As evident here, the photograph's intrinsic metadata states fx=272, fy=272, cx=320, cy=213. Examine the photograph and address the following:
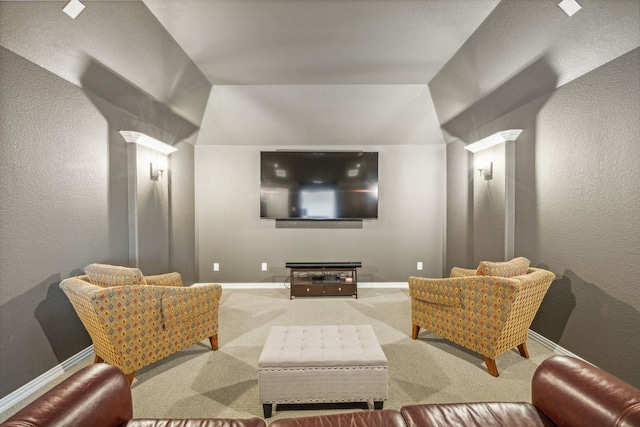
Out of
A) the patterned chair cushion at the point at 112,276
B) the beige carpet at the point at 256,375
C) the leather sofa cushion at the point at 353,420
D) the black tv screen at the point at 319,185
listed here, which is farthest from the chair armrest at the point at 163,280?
the leather sofa cushion at the point at 353,420

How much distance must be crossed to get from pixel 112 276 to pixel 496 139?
3993mm

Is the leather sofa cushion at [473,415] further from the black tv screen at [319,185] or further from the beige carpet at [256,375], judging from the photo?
the black tv screen at [319,185]

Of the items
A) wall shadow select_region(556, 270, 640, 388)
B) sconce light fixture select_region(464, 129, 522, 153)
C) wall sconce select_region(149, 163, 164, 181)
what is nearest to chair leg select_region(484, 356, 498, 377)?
wall shadow select_region(556, 270, 640, 388)

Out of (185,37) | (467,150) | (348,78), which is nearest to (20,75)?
(185,37)

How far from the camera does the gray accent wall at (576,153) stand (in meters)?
1.92

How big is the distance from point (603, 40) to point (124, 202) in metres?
4.41

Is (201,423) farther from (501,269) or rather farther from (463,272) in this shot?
(463,272)

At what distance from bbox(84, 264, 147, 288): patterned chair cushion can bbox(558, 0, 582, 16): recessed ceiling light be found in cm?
363

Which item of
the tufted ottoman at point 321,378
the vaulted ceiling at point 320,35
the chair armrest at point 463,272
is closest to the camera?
the tufted ottoman at point 321,378

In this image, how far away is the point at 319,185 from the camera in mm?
4453

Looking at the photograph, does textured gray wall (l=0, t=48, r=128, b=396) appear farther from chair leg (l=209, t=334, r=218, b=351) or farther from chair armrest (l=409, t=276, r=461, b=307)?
chair armrest (l=409, t=276, r=461, b=307)

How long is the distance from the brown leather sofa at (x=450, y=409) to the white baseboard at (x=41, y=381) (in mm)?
1414

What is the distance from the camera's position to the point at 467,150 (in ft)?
12.8

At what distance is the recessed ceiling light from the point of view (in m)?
1.83
